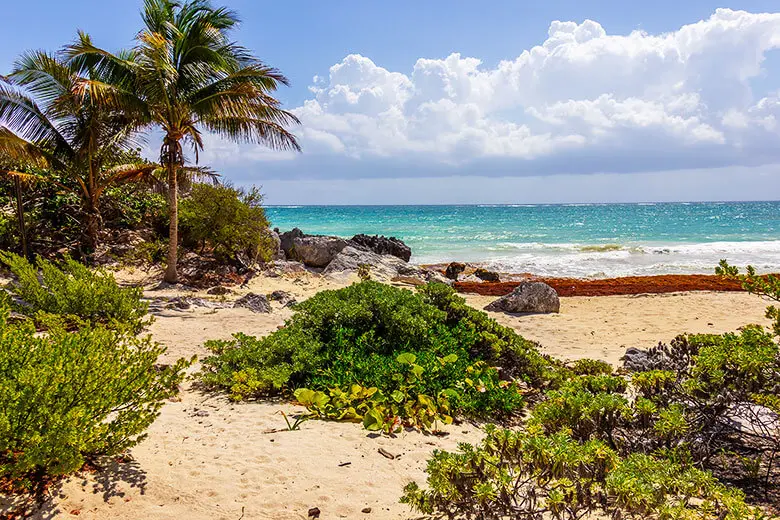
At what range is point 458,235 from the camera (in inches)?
1766

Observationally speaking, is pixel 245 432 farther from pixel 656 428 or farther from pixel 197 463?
pixel 656 428

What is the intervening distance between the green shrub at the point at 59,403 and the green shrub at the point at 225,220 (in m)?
12.3

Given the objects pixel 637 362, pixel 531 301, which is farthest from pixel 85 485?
pixel 531 301

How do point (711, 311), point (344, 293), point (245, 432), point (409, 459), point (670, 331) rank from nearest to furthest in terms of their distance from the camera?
point (409, 459)
point (245, 432)
point (344, 293)
point (670, 331)
point (711, 311)

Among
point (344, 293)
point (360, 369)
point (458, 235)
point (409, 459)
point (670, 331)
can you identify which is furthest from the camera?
point (458, 235)

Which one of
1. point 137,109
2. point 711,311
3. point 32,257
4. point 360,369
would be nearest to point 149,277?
point 32,257

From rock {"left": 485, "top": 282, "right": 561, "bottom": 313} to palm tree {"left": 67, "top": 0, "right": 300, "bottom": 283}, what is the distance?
28.3ft

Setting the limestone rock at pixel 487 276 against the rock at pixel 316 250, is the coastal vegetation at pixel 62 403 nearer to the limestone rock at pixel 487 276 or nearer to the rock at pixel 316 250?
the rock at pixel 316 250

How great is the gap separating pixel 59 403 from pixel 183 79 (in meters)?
12.1

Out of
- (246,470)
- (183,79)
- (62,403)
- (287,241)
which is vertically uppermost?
(183,79)

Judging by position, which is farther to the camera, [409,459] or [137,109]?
[137,109]

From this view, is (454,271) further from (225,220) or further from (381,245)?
(225,220)

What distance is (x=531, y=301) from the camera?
13062mm

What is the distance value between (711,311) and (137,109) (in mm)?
16357
